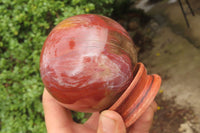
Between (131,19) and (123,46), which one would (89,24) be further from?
(131,19)

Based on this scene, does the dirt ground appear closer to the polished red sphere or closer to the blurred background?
the blurred background

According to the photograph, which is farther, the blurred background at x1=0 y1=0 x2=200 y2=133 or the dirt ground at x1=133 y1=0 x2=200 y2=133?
the dirt ground at x1=133 y1=0 x2=200 y2=133

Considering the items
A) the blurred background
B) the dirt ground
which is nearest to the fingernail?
the blurred background

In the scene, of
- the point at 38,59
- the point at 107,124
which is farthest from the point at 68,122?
the point at 38,59

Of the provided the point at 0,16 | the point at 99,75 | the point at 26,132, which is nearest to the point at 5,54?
the point at 0,16

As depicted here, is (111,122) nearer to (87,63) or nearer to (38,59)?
(87,63)

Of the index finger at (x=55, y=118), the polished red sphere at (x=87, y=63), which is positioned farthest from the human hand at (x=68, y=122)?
the polished red sphere at (x=87, y=63)

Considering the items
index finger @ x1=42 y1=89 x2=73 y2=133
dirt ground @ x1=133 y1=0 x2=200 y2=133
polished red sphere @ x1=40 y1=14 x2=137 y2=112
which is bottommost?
dirt ground @ x1=133 y1=0 x2=200 y2=133
